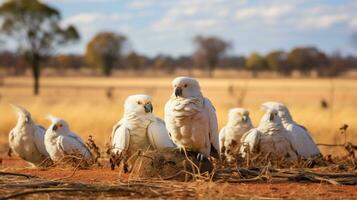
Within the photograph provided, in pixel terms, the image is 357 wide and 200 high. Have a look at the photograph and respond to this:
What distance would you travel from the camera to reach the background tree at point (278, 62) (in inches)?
3848

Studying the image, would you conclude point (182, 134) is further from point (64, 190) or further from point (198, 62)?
point (198, 62)

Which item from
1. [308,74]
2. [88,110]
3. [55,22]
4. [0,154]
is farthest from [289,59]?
[0,154]

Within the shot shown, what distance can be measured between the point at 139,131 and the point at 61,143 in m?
2.03

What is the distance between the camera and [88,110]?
1930cm

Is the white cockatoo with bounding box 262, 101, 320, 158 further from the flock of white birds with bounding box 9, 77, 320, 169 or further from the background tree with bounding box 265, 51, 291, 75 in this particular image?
the background tree with bounding box 265, 51, 291, 75

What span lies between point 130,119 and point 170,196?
229cm

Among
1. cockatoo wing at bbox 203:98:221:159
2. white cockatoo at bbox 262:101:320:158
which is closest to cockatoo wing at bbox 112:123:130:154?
cockatoo wing at bbox 203:98:221:159

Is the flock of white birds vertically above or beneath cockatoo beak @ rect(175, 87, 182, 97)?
beneath

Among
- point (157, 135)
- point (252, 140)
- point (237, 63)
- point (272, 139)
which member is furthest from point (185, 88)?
point (237, 63)

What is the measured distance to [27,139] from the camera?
1060 cm

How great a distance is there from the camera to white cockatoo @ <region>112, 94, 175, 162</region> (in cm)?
818

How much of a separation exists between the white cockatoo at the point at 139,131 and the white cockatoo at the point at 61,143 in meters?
1.52

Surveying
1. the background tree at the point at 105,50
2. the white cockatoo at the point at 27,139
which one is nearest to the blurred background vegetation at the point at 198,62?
the background tree at the point at 105,50

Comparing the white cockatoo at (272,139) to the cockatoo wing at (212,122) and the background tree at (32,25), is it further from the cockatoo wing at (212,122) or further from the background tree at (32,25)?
the background tree at (32,25)
